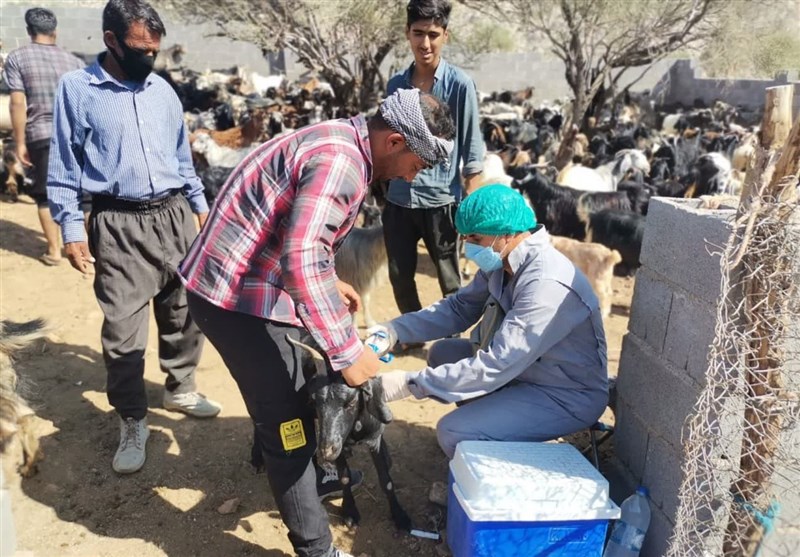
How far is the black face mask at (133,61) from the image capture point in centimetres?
285

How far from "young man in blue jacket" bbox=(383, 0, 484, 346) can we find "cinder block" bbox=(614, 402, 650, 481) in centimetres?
152

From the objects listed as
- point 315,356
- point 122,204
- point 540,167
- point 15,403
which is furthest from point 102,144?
point 540,167

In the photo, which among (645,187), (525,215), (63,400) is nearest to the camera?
(525,215)

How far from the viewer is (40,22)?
534 cm

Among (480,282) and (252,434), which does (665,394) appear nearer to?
(480,282)

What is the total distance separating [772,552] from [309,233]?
1896 millimetres

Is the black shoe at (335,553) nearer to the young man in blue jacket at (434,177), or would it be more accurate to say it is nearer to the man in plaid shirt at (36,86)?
the young man in blue jacket at (434,177)

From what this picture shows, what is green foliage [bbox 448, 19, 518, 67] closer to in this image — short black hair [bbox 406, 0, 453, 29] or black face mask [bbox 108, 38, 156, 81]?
short black hair [bbox 406, 0, 453, 29]

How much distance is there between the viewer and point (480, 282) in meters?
2.96

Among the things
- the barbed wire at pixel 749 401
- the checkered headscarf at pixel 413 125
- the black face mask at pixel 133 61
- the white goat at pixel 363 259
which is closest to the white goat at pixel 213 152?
the white goat at pixel 363 259

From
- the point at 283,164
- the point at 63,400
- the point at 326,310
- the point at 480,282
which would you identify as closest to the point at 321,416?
the point at 326,310

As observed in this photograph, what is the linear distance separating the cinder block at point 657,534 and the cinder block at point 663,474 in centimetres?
3

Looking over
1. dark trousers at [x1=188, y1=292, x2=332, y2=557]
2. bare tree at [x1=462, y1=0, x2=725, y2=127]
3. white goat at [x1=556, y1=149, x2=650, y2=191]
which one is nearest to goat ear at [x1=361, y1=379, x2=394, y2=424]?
dark trousers at [x1=188, y1=292, x2=332, y2=557]

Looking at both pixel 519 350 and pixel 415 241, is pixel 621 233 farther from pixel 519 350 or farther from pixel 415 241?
pixel 519 350
